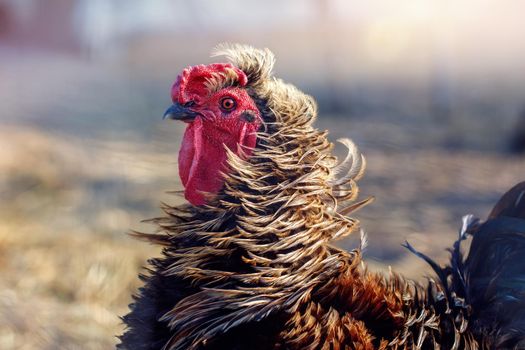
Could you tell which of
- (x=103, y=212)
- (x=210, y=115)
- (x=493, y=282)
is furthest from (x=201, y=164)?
(x=103, y=212)

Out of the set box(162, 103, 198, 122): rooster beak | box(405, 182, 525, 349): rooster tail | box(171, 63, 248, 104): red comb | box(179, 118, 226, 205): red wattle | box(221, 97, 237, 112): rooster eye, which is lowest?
box(405, 182, 525, 349): rooster tail

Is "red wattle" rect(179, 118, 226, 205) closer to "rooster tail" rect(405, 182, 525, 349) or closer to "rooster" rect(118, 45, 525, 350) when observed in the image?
"rooster" rect(118, 45, 525, 350)

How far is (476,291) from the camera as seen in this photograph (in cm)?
184

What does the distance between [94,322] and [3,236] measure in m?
1.22

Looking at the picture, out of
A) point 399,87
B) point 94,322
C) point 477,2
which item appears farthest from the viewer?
point 399,87

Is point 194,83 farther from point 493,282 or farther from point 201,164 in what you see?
point 493,282

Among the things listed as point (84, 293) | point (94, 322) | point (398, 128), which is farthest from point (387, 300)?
point (398, 128)

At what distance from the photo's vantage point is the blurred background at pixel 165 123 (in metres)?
3.68

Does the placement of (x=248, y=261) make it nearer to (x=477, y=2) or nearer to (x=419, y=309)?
(x=419, y=309)

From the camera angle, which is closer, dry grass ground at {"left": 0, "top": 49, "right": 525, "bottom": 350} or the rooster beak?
the rooster beak

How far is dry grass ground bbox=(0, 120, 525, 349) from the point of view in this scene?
3.30 meters

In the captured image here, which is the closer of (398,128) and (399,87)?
(398,128)

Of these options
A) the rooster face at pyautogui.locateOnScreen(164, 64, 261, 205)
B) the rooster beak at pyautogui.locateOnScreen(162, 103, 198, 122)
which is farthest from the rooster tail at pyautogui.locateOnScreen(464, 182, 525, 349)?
the rooster beak at pyautogui.locateOnScreen(162, 103, 198, 122)

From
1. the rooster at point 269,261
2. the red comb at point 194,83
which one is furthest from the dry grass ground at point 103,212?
the red comb at point 194,83
